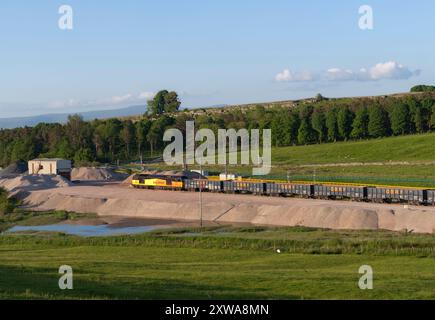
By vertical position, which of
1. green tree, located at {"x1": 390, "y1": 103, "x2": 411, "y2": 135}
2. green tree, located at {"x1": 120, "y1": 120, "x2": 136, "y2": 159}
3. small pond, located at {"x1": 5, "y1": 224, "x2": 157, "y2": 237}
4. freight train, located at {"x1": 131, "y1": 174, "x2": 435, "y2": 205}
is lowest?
small pond, located at {"x1": 5, "y1": 224, "x2": 157, "y2": 237}

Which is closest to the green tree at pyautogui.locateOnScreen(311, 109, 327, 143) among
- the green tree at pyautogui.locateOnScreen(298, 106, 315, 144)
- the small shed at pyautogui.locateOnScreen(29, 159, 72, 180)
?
the green tree at pyautogui.locateOnScreen(298, 106, 315, 144)

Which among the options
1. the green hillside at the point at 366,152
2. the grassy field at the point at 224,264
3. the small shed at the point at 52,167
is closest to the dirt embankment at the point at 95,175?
the small shed at the point at 52,167

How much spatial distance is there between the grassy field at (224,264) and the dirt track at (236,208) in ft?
15.7

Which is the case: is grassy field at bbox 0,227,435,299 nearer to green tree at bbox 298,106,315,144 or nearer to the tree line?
green tree at bbox 298,106,315,144

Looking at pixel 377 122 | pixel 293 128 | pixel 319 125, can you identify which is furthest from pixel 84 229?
pixel 377 122

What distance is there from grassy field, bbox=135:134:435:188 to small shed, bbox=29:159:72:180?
23.1m

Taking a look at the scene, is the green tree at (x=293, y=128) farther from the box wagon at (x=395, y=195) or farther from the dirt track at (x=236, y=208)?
the box wagon at (x=395, y=195)

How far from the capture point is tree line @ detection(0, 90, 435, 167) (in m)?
153

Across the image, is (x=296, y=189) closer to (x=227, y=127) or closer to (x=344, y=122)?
(x=344, y=122)

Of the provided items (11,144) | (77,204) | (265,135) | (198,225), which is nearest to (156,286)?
(198,225)

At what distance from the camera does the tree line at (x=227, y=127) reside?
153250 mm

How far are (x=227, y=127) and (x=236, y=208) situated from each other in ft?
321
